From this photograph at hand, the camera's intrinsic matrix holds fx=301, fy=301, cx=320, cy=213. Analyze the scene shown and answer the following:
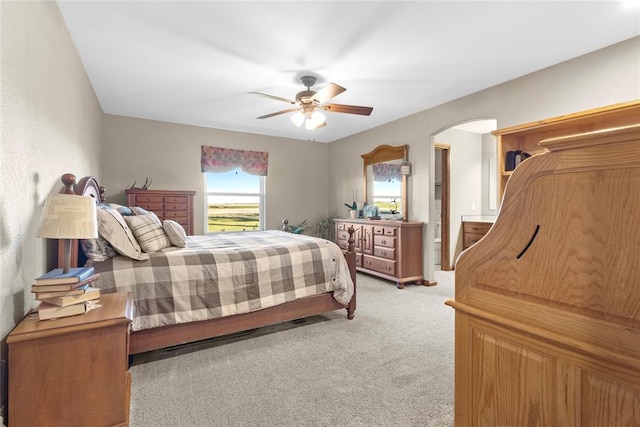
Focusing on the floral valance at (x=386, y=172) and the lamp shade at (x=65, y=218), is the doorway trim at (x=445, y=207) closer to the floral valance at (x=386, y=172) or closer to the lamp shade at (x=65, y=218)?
the floral valance at (x=386, y=172)

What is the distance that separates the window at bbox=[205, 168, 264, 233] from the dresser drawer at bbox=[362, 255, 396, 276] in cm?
214

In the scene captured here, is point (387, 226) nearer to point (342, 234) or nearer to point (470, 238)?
point (342, 234)

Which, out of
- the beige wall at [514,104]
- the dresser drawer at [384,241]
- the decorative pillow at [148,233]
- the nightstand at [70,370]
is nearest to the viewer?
the nightstand at [70,370]

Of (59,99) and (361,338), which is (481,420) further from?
(59,99)

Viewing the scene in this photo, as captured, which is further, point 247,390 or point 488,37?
point 488,37

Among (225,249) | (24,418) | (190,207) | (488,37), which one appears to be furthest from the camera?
(190,207)

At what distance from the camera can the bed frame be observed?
2.13 m

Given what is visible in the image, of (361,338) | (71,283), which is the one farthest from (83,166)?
(361,338)

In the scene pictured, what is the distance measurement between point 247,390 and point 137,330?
2.93 ft

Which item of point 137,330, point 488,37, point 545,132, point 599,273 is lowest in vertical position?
point 137,330

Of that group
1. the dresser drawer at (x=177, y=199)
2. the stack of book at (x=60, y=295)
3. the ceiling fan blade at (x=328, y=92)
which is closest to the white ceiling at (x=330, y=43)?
the ceiling fan blade at (x=328, y=92)

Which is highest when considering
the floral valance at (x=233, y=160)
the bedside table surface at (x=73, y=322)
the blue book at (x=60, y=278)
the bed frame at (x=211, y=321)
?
the floral valance at (x=233, y=160)

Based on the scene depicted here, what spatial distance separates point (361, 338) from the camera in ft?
8.66

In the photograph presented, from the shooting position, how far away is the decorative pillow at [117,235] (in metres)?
2.15
